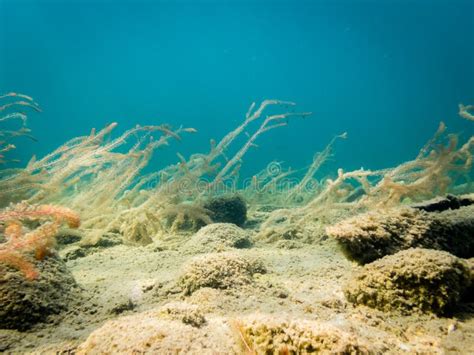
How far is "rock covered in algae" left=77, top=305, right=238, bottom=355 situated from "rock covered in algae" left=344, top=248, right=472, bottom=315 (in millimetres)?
1043

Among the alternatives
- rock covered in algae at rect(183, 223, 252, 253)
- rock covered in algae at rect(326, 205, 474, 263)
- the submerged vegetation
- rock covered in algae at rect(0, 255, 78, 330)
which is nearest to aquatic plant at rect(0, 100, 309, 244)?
the submerged vegetation

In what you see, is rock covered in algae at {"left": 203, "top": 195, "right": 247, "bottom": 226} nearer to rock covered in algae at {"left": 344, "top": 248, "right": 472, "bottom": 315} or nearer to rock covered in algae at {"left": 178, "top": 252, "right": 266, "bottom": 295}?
rock covered in algae at {"left": 178, "top": 252, "right": 266, "bottom": 295}

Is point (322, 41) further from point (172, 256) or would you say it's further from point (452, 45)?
point (172, 256)

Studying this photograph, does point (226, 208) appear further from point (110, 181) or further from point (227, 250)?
point (227, 250)

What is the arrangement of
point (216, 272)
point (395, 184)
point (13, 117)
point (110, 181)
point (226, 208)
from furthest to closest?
point (226, 208), point (110, 181), point (13, 117), point (395, 184), point (216, 272)

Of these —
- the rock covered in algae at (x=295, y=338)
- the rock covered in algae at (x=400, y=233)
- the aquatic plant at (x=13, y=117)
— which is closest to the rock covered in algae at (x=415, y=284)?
the rock covered in algae at (x=400, y=233)

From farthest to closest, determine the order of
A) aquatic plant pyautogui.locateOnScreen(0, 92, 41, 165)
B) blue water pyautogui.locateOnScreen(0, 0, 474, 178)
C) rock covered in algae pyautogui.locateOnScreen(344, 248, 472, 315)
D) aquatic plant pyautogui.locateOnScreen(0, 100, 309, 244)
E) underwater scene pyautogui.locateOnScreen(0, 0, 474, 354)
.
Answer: blue water pyautogui.locateOnScreen(0, 0, 474, 178) < aquatic plant pyautogui.locateOnScreen(0, 100, 309, 244) < aquatic plant pyautogui.locateOnScreen(0, 92, 41, 165) < rock covered in algae pyautogui.locateOnScreen(344, 248, 472, 315) < underwater scene pyautogui.locateOnScreen(0, 0, 474, 354)

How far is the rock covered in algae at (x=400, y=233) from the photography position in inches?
98.0

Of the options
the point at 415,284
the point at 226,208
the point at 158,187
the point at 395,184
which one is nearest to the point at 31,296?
the point at 415,284

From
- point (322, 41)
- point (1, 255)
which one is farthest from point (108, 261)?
point (322, 41)

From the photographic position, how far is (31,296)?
75.6 inches

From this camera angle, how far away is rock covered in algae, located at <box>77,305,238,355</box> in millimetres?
1215

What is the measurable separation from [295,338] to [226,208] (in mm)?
4345

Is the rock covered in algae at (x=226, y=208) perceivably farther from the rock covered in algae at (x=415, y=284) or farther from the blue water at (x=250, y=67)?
the blue water at (x=250, y=67)
